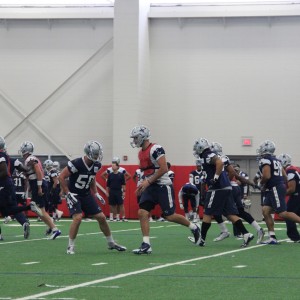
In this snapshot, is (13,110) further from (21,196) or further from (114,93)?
(21,196)

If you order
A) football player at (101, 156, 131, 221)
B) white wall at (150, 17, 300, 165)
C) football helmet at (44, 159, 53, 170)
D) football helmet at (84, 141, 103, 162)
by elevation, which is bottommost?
football player at (101, 156, 131, 221)

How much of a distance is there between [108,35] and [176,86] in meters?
3.08

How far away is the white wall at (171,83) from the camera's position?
33.6 m

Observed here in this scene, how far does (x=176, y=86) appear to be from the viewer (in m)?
34.2

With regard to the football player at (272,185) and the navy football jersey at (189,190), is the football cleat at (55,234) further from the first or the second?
the navy football jersey at (189,190)

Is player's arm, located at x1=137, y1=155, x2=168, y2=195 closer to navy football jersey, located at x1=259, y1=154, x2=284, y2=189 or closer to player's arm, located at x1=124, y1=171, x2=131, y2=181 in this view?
navy football jersey, located at x1=259, y1=154, x2=284, y2=189

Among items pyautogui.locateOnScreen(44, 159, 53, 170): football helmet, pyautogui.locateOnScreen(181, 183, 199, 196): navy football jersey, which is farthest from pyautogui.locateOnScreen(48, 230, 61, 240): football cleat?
pyautogui.locateOnScreen(181, 183, 199, 196): navy football jersey

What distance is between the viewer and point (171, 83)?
3431cm

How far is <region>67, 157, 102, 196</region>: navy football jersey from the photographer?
48.5 ft

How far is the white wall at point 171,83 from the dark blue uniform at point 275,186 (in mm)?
16189

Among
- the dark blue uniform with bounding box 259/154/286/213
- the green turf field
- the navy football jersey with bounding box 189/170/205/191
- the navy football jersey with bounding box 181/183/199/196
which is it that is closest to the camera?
the green turf field

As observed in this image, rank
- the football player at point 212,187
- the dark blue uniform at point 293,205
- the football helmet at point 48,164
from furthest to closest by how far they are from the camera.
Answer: the football helmet at point 48,164 < the dark blue uniform at point 293,205 < the football player at point 212,187

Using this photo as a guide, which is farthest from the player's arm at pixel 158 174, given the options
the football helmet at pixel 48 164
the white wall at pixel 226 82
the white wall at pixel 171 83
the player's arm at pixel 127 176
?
the white wall at pixel 226 82

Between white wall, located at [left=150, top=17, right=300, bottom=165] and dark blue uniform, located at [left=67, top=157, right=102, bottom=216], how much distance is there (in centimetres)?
1930
